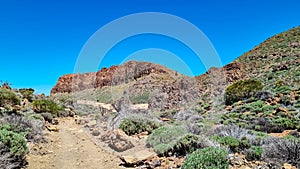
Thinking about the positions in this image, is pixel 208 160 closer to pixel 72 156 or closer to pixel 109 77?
pixel 72 156

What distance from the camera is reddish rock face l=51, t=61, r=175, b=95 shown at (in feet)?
192

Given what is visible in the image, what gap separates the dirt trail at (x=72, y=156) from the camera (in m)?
7.34

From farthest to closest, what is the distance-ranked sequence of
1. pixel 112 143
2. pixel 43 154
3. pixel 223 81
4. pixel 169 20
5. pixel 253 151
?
pixel 223 81 < pixel 169 20 < pixel 112 143 < pixel 43 154 < pixel 253 151

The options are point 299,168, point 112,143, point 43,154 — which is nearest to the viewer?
point 299,168

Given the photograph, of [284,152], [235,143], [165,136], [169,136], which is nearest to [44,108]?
[165,136]

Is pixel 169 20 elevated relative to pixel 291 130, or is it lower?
elevated

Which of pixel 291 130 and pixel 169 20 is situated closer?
pixel 291 130

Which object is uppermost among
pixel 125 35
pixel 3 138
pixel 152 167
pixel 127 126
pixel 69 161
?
pixel 125 35

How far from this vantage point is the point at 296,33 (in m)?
45.9

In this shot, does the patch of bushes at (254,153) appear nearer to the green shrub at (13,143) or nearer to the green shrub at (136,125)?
the green shrub at (136,125)

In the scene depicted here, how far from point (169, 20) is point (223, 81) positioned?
51.9 ft

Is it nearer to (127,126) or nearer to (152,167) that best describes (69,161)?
(152,167)

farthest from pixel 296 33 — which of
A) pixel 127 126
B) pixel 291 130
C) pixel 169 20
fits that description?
pixel 127 126

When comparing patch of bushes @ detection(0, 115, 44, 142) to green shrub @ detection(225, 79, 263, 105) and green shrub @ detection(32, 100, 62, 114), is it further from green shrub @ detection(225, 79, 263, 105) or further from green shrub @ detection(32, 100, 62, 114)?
green shrub @ detection(225, 79, 263, 105)
